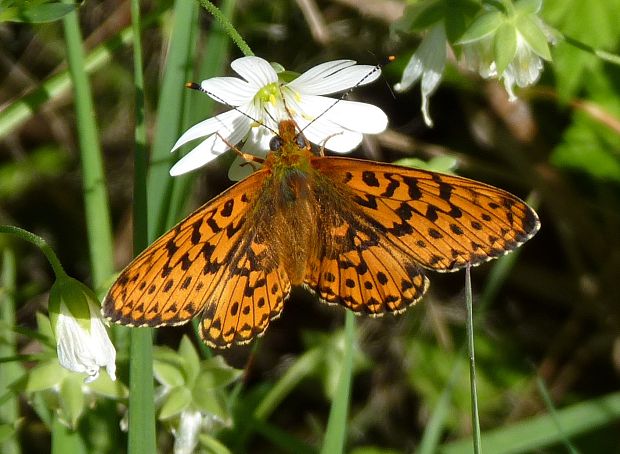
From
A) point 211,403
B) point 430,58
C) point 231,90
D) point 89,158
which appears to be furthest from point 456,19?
point 211,403

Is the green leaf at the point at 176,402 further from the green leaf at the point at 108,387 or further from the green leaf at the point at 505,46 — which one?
the green leaf at the point at 505,46

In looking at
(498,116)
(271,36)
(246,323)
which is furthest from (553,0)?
(246,323)

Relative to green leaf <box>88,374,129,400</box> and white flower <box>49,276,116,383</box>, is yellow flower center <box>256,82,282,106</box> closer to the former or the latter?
white flower <box>49,276,116,383</box>

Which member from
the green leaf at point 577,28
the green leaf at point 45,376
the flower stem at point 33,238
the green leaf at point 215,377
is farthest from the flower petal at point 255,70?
the green leaf at point 577,28

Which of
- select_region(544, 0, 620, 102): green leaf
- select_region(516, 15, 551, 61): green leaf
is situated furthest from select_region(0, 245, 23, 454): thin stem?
select_region(544, 0, 620, 102): green leaf

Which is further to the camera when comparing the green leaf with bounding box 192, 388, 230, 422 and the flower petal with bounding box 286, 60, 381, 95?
the green leaf with bounding box 192, 388, 230, 422

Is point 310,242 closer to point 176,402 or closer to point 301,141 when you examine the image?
point 301,141
